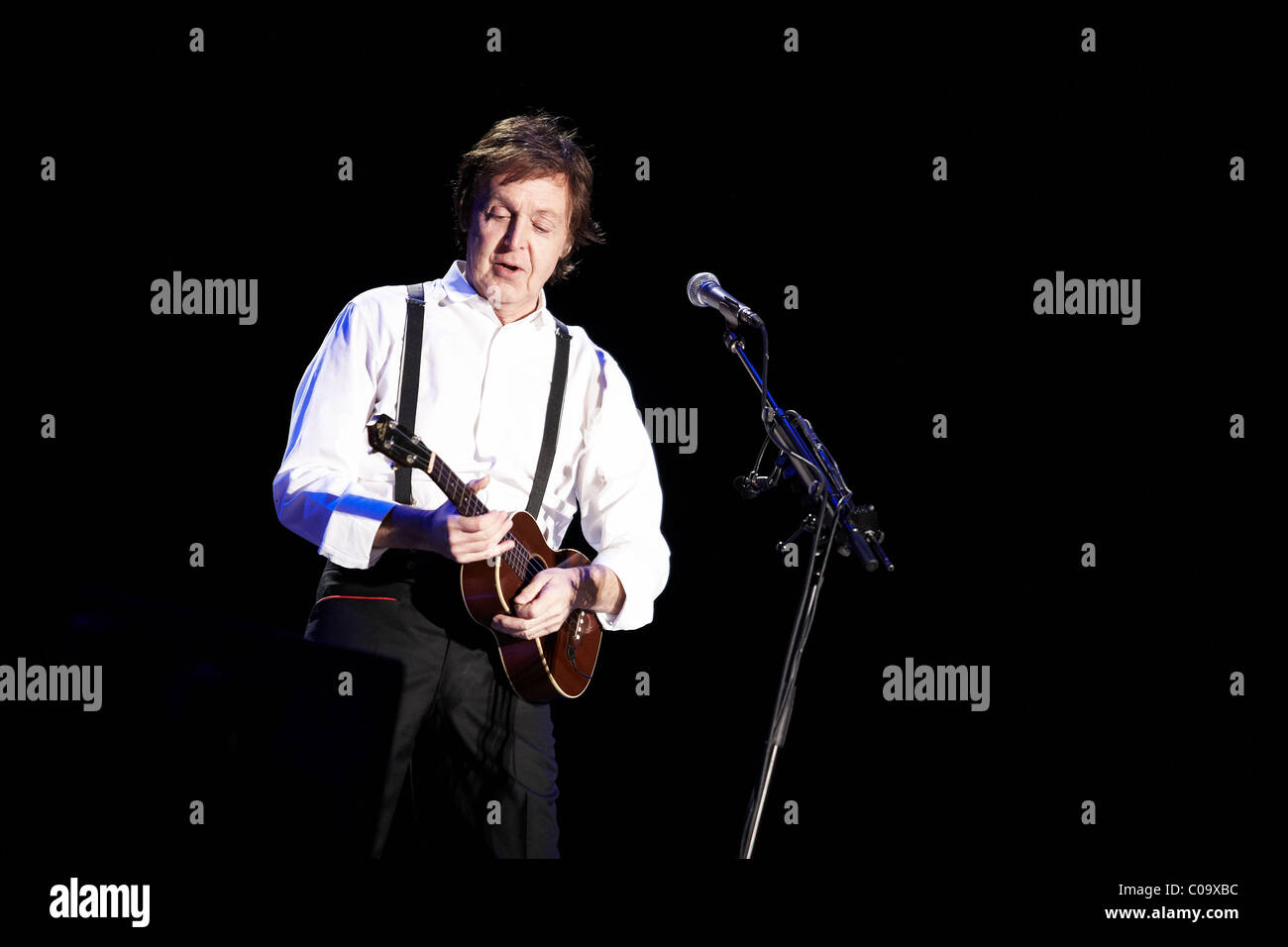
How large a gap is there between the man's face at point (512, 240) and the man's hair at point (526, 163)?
0.03 meters

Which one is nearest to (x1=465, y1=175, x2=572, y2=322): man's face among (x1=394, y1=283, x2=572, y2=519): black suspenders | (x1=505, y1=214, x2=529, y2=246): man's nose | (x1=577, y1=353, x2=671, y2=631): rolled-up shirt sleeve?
(x1=505, y1=214, x2=529, y2=246): man's nose

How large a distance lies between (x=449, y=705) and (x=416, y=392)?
2.23ft

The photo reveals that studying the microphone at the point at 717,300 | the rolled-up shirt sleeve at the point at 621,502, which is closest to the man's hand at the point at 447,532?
the rolled-up shirt sleeve at the point at 621,502

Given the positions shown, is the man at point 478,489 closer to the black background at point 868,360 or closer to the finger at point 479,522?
the finger at point 479,522

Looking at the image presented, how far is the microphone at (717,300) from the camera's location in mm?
2369

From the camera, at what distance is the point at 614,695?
3.37m

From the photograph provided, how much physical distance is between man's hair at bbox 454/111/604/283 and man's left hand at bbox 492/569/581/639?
856mm

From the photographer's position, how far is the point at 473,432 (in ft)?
7.80

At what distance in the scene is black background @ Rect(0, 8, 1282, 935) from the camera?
10.2 ft

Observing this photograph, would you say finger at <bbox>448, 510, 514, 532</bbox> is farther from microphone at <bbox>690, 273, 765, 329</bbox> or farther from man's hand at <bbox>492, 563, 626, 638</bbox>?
microphone at <bbox>690, 273, 765, 329</bbox>

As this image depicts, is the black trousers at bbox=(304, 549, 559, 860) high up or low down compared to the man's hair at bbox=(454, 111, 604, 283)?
down

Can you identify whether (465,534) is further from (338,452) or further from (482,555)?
(338,452)

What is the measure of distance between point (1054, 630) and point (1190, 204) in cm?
144

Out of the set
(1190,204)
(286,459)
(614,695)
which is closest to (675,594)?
(614,695)
